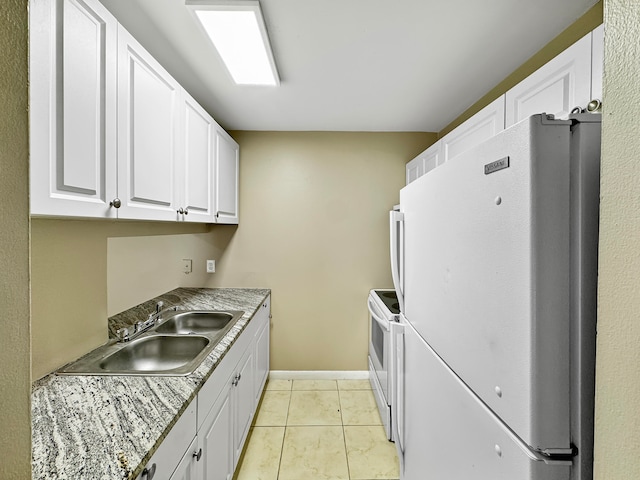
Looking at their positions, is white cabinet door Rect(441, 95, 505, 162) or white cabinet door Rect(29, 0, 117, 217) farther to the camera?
white cabinet door Rect(441, 95, 505, 162)

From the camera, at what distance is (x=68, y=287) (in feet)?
4.43

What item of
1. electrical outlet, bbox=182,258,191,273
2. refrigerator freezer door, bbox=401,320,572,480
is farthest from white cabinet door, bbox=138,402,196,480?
electrical outlet, bbox=182,258,191,273

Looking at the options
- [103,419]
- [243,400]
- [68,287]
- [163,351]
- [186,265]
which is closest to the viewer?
[103,419]

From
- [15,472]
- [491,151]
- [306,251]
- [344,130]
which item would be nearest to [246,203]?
[306,251]

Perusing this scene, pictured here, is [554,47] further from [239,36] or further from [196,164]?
[196,164]

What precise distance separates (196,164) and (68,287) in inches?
38.5

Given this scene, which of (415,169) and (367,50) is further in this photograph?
(415,169)

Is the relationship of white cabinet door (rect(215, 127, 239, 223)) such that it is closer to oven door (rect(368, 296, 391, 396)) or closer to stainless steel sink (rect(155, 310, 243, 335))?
stainless steel sink (rect(155, 310, 243, 335))

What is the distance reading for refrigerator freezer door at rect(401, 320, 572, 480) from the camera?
678 millimetres

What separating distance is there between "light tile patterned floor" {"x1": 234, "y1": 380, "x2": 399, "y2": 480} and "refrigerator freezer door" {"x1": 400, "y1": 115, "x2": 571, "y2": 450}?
1.46 meters

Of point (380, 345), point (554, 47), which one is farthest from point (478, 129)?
point (380, 345)

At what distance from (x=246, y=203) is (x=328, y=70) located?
1.54 meters

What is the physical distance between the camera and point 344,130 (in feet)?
9.96

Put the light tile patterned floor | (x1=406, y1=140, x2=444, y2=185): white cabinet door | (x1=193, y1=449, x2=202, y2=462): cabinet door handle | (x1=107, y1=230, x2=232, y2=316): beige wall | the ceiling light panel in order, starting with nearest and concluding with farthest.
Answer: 1. (x1=193, y1=449, x2=202, y2=462): cabinet door handle
2. the ceiling light panel
3. (x1=107, y1=230, x2=232, y2=316): beige wall
4. the light tile patterned floor
5. (x1=406, y1=140, x2=444, y2=185): white cabinet door
